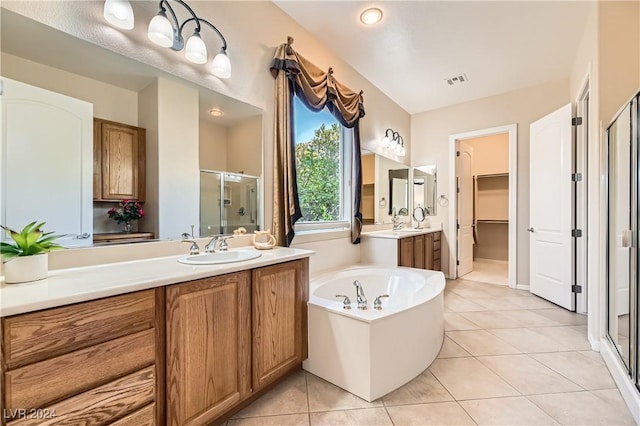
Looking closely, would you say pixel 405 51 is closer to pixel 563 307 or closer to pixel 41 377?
pixel 563 307

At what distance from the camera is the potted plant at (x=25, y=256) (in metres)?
0.98

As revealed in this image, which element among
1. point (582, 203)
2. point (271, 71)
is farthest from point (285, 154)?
point (582, 203)

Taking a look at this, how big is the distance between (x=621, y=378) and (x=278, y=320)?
6.75ft

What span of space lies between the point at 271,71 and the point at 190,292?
5.98ft

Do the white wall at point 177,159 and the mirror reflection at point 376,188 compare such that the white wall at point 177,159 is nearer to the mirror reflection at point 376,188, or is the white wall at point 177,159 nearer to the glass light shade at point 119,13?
the glass light shade at point 119,13

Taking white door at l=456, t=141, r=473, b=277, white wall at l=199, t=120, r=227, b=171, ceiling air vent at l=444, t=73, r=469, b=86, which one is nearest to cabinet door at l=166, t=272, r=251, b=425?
white wall at l=199, t=120, r=227, b=171

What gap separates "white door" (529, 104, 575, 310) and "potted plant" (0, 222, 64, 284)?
4.20 m

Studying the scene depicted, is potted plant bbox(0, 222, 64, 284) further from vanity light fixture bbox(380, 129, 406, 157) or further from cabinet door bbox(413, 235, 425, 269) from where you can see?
vanity light fixture bbox(380, 129, 406, 157)

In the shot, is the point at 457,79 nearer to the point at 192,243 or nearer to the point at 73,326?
the point at 192,243

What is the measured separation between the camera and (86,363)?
0.89 meters

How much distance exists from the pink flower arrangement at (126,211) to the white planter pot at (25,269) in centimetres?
36

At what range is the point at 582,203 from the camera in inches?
111

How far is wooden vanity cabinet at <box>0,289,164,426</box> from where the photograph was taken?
78cm

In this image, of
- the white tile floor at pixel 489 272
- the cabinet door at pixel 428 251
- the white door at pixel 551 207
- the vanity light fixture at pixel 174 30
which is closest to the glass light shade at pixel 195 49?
the vanity light fixture at pixel 174 30
